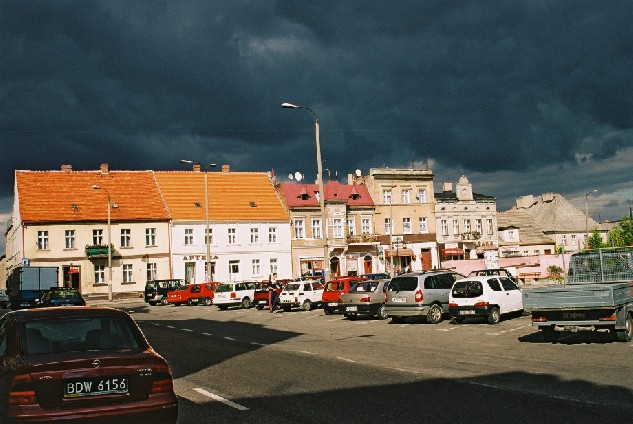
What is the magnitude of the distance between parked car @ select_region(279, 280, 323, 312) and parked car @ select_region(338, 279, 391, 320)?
23.2ft

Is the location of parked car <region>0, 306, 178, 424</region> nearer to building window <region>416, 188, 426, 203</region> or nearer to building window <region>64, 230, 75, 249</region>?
building window <region>64, 230, 75, 249</region>

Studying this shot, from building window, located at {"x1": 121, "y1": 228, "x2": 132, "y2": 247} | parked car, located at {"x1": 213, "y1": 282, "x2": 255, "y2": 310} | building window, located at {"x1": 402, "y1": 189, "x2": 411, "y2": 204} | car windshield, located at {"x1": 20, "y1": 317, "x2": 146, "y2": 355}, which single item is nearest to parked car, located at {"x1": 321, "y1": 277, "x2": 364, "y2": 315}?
parked car, located at {"x1": 213, "y1": 282, "x2": 255, "y2": 310}

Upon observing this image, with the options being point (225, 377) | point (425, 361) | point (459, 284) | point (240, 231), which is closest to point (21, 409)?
point (225, 377)

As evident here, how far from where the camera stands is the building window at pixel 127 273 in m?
60.6

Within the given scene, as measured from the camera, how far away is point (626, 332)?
53.3 ft

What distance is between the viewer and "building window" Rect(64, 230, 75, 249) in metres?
59.2

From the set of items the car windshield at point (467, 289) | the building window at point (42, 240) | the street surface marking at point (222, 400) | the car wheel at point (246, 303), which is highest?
the building window at point (42, 240)

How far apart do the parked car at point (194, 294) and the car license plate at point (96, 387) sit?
39.4 m

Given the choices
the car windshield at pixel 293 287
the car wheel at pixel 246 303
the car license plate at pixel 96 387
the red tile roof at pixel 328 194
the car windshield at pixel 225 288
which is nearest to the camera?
the car license plate at pixel 96 387

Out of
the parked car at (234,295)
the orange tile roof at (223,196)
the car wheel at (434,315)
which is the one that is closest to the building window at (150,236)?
the orange tile roof at (223,196)

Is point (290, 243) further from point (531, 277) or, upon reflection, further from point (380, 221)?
point (531, 277)

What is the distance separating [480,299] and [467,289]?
636 mm

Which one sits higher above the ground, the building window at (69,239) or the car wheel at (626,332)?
the building window at (69,239)

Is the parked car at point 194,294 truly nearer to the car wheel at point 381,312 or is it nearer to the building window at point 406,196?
the car wheel at point 381,312
